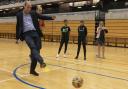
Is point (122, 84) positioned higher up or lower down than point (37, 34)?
lower down

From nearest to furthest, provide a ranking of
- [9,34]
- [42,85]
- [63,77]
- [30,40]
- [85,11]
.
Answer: [42,85]
[30,40]
[63,77]
[85,11]
[9,34]

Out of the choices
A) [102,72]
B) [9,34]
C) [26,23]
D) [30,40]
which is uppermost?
[26,23]

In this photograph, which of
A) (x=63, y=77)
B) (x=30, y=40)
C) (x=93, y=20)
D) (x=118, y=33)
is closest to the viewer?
(x=30, y=40)

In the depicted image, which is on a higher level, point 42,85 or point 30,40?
point 30,40

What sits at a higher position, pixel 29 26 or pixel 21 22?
pixel 21 22

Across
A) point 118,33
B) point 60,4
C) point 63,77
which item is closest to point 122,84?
point 63,77

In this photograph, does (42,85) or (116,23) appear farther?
(116,23)

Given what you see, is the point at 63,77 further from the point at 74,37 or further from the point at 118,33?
the point at 74,37

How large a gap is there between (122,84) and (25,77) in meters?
2.68

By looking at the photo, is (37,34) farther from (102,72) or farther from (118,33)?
(118,33)

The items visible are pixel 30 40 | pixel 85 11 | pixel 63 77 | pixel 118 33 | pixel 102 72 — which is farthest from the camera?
pixel 85 11

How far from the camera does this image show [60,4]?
109 ft

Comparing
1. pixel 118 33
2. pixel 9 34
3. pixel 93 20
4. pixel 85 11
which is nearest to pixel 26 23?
pixel 118 33

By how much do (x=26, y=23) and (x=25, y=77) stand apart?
60.0 inches
